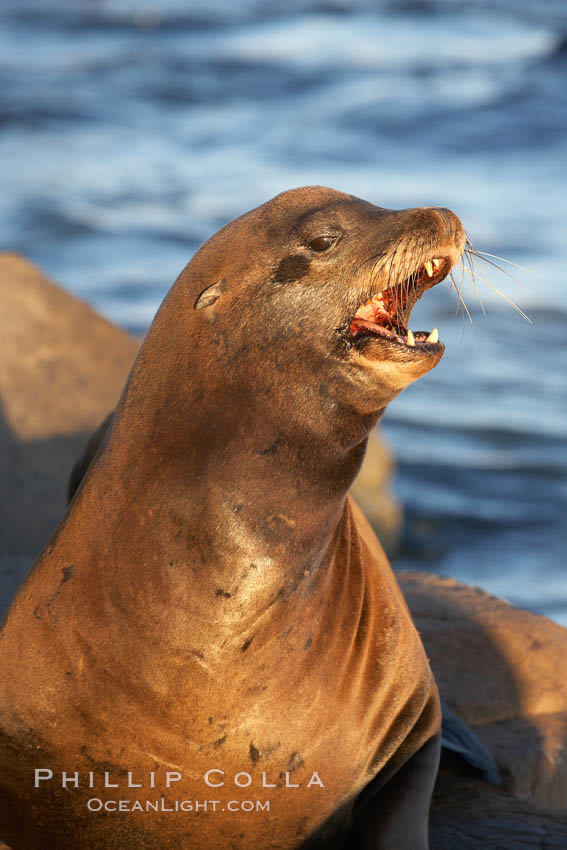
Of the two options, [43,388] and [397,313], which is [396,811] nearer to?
[397,313]

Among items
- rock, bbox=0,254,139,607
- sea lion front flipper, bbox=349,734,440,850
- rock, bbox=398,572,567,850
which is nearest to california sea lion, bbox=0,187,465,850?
sea lion front flipper, bbox=349,734,440,850

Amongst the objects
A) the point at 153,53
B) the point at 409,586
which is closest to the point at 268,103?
the point at 153,53

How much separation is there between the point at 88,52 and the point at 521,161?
32.4 ft

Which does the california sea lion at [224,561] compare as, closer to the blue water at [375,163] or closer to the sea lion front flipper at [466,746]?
the sea lion front flipper at [466,746]

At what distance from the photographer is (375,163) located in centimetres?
1809

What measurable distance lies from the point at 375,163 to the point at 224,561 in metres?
15.1

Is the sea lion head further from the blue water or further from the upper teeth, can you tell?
the blue water

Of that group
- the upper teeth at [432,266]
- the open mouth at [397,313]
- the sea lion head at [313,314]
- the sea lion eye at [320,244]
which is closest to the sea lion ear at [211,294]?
the sea lion head at [313,314]

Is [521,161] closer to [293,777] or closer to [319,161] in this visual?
[319,161]

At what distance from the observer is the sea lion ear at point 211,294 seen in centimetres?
366

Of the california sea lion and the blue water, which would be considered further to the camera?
the blue water

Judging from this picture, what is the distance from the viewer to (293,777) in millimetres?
3797

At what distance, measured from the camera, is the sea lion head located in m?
3.51

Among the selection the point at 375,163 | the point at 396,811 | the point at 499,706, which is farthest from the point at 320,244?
the point at 375,163
